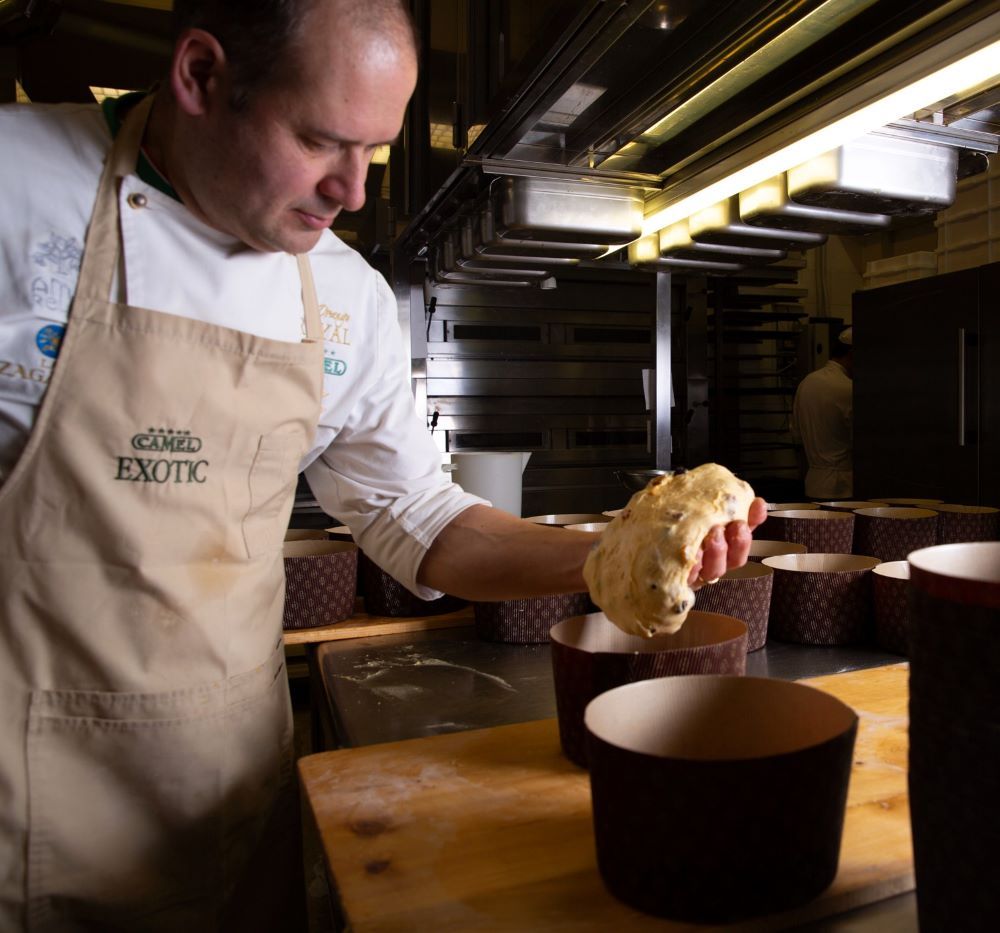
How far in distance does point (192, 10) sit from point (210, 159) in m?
0.18

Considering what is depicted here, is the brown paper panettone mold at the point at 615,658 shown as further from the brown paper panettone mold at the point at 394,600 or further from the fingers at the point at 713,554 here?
the brown paper panettone mold at the point at 394,600

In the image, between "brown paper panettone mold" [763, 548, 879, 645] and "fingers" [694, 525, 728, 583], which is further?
"brown paper panettone mold" [763, 548, 879, 645]

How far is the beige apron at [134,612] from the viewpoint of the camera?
3.42 feet

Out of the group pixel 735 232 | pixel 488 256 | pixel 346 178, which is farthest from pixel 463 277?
pixel 346 178

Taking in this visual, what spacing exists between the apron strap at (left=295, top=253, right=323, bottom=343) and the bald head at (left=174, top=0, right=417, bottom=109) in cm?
32

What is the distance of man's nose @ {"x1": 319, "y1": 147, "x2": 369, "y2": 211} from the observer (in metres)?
1.05

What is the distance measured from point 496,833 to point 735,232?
4.69 feet

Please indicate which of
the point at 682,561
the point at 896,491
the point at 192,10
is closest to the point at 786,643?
the point at 682,561

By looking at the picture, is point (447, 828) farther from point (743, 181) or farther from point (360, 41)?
point (743, 181)

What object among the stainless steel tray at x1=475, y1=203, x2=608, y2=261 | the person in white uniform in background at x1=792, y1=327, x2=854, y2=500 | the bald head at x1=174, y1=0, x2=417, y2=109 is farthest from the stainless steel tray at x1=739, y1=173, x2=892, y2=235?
the person in white uniform in background at x1=792, y1=327, x2=854, y2=500

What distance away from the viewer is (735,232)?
1.82m

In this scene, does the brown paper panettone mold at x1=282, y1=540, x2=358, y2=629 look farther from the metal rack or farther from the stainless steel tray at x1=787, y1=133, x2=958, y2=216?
the metal rack

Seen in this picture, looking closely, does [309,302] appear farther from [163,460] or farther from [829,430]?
[829,430]

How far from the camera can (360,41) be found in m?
0.99
